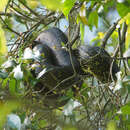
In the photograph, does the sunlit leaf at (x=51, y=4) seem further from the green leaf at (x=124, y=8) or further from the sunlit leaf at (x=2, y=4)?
the green leaf at (x=124, y=8)

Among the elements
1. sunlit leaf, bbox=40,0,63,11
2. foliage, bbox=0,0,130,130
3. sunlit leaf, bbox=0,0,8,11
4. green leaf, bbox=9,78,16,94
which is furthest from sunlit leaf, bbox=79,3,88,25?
sunlit leaf, bbox=40,0,63,11

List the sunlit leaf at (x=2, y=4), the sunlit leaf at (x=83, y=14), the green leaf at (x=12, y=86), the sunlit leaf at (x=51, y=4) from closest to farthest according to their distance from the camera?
1. the sunlit leaf at (x=51, y=4)
2. the sunlit leaf at (x=2, y=4)
3. the green leaf at (x=12, y=86)
4. the sunlit leaf at (x=83, y=14)

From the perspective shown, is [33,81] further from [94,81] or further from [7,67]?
[94,81]

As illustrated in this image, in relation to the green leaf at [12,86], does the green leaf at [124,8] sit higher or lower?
higher

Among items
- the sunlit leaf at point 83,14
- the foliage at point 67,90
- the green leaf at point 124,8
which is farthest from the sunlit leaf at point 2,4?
the sunlit leaf at point 83,14

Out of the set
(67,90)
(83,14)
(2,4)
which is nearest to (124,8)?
(2,4)

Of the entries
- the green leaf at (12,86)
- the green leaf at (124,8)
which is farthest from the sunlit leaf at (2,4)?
the green leaf at (12,86)

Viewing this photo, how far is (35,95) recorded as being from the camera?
1.51 m

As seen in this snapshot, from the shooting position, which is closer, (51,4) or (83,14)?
(51,4)

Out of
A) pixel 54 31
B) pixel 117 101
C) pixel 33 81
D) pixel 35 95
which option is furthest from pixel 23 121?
pixel 54 31

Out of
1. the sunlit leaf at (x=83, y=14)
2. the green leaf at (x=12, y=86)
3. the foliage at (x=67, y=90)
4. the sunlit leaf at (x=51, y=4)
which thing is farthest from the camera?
the sunlit leaf at (x=83, y=14)

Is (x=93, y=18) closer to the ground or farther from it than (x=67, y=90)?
farther from it

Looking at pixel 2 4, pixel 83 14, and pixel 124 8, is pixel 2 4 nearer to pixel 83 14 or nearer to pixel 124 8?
pixel 124 8

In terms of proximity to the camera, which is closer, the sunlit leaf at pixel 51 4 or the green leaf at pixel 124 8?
the sunlit leaf at pixel 51 4
